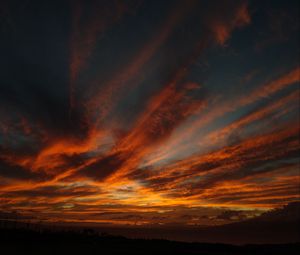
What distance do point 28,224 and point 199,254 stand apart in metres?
70.7

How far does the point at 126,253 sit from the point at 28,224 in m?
68.5

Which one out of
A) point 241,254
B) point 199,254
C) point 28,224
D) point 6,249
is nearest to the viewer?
point 6,249

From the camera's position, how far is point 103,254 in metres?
47.1

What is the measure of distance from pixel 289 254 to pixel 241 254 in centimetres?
931

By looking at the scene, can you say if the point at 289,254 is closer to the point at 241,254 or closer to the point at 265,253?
the point at 265,253

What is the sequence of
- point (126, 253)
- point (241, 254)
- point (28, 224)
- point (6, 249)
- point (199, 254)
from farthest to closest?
1. point (28, 224)
2. point (241, 254)
3. point (199, 254)
4. point (126, 253)
5. point (6, 249)

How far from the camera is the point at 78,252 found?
47.3 metres

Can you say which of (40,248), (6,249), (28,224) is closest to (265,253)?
(40,248)

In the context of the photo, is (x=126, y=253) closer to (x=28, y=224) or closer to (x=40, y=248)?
Answer: (x=40, y=248)

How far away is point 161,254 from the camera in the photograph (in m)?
50.6

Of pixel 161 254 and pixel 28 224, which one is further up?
pixel 28 224

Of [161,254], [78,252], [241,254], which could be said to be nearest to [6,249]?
[78,252]

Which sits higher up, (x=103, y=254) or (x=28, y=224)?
(x=28, y=224)

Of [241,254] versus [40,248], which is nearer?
[40,248]
